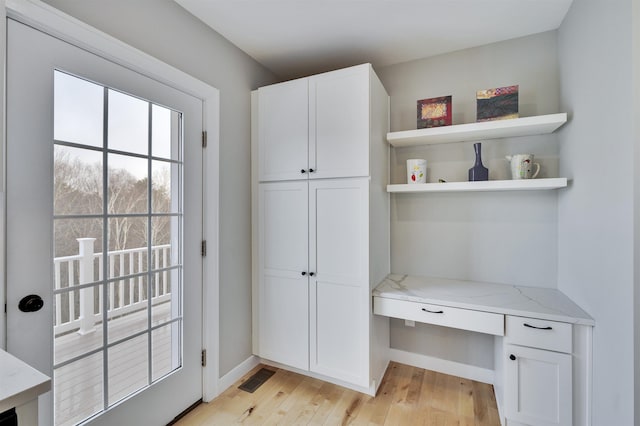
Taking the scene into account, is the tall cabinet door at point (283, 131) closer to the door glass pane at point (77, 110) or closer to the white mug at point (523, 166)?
the door glass pane at point (77, 110)

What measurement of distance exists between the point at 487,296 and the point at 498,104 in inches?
48.8

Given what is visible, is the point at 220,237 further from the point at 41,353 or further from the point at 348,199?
the point at 41,353

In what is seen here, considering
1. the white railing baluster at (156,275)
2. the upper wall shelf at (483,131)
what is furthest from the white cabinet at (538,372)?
the white railing baluster at (156,275)

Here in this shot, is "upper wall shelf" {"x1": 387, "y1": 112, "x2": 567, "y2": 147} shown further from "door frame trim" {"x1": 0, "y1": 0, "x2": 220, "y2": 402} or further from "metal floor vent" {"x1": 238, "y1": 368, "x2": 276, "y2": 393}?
"metal floor vent" {"x1": 238, "y1": 368, "x2": 276, "y2": 393}

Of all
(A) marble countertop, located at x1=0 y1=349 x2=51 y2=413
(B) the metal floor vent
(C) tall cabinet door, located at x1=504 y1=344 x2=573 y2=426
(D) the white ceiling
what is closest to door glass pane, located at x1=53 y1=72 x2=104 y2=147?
(D) the white ceiling

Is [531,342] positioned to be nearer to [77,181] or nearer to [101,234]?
[101,234]

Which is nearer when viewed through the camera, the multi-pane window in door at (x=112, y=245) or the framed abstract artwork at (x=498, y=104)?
the multi-pane window in door at (x=112, y=245)

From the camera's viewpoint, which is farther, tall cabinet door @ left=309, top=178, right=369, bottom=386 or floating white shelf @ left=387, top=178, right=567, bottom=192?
tall cabinet door @ left=309, top=178, right=369, bottom=386

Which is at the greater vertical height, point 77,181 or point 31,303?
point 77,181

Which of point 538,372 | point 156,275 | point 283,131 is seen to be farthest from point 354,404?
point 283,131

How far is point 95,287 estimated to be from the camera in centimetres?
146

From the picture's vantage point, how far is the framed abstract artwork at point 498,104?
76.7 inches

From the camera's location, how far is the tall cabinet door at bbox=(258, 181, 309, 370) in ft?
7.30

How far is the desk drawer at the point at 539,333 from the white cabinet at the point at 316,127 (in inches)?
48.4
